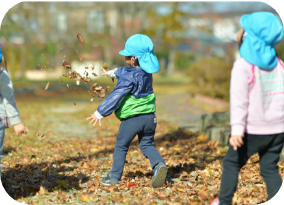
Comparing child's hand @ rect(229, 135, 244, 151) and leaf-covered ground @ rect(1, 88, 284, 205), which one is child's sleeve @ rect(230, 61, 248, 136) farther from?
leaf-covered ground @ rect(1, 88, 284, 205)

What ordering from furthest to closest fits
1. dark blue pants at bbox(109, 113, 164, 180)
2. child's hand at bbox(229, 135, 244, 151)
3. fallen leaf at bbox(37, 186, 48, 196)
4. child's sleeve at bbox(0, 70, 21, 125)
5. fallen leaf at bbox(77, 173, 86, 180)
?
fallen leaf at bbox(77, 173, 86, 180) < dark blue pants at bbox(109, 113, 164, 180) < fallen leaf at bbox(37, 186, 48, 196) < child's sleeve at bbox(0, 70, 21, 125) < child's hand at bbox(229, 135, 244, 151)

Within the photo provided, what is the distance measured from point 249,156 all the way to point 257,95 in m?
0.50

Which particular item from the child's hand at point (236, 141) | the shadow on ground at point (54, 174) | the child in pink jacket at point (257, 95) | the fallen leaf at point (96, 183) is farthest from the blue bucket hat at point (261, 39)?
the fallen leaf at point (96, 183)

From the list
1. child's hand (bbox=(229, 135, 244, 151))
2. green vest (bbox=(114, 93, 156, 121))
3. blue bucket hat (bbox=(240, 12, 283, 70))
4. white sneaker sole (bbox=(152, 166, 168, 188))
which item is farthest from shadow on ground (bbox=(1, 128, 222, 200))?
blue bucket hat (bbox=(240, 12, 283, 70))

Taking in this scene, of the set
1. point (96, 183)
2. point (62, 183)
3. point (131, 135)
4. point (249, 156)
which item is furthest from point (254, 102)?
point (62, 183)

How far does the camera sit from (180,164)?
432cm

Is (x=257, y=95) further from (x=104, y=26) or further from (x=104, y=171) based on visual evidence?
(x=104, y=26)

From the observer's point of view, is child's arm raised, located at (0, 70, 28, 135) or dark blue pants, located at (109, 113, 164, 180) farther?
dark blue pants, located at (109, 113, 164, 180)

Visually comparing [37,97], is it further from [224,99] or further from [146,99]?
[146,99]

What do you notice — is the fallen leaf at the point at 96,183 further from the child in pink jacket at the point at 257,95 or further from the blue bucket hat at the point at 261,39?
the blue bucket hat at the point at 261,39

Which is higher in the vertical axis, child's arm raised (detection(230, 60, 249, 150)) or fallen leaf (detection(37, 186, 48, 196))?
child's arm raised (detection(230, 60, 249, 150))

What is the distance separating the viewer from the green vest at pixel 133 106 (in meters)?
3.39

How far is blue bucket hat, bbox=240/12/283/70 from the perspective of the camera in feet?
8.11

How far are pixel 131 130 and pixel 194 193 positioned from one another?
0.92 meters
